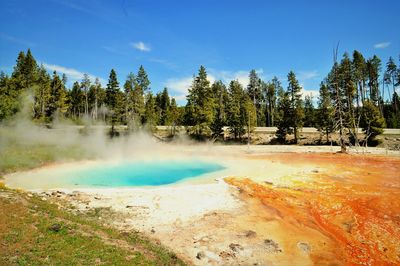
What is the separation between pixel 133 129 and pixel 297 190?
4259 centimetres

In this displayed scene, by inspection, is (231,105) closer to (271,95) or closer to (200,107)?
(200,107)

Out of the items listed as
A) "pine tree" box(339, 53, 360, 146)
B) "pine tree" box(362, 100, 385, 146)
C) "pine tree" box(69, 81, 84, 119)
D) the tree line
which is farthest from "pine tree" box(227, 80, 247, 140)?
"pine tree" box(69, 81, 84, 119)

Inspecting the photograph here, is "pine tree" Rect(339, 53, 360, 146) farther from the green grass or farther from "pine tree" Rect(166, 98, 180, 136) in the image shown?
the green grass

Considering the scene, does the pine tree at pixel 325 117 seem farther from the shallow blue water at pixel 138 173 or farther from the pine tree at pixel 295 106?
the shallow blue water at pixel 138 173

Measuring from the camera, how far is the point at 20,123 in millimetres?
38344

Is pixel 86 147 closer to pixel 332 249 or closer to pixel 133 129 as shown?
pixel 133 129

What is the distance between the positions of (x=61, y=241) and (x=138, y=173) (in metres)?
16.6

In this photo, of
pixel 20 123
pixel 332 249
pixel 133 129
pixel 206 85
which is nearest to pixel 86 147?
pixel 20 123

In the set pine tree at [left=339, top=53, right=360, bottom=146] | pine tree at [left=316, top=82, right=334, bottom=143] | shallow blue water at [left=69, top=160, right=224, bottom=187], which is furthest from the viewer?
pine tree at [left=339, top=53, right=360, bottom=146]

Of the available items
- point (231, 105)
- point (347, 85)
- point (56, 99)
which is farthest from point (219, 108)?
point (56, 99)

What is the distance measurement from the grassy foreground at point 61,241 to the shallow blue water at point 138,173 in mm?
8589

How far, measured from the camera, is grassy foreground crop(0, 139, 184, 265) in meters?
7.69

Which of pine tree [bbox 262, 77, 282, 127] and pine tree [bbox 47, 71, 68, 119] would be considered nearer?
pine tree [bbox 47, 71, 68, 119]

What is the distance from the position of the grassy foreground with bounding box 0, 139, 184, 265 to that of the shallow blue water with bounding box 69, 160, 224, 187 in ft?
28.2
